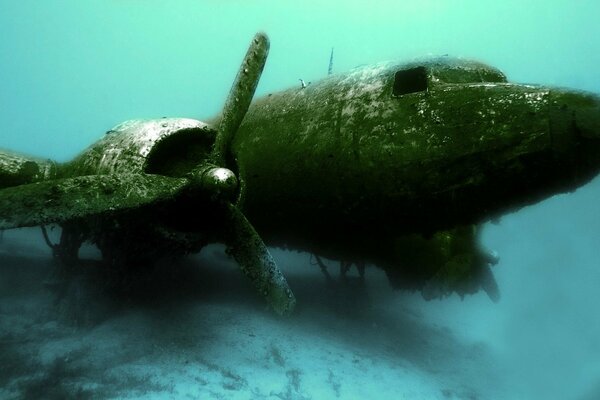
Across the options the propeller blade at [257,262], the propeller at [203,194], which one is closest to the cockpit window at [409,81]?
the propeller at [203,194]

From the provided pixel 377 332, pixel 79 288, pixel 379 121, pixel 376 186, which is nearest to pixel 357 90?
pixel 379 121

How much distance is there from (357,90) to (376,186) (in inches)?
75.6

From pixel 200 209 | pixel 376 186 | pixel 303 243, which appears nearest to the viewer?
pixel 376 186

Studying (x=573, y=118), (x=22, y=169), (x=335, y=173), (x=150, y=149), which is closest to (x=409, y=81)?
(x=335, y=173)

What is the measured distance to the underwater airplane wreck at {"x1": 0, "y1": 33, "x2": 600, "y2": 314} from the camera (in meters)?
5.35

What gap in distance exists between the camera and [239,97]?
701 centimetres

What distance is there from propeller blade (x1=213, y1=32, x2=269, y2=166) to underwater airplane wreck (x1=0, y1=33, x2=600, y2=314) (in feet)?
0.08

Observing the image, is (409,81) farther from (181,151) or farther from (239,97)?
(181,151)

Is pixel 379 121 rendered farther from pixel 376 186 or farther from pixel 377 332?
pixel 377 332

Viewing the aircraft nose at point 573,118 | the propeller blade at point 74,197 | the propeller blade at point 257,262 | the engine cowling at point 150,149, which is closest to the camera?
the propeller blade at point 74,197

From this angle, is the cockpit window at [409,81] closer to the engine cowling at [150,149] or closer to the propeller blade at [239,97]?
the propeller blade at [239,97]

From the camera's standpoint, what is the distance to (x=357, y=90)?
23.4 ft

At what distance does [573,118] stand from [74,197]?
662 cm

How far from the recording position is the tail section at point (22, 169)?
821cm
